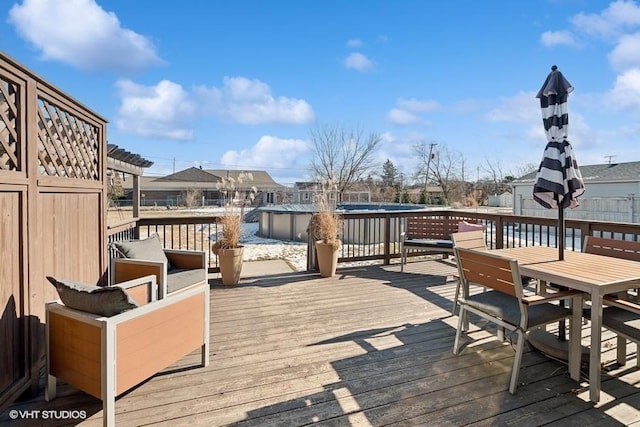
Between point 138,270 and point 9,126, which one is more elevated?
point 9,126

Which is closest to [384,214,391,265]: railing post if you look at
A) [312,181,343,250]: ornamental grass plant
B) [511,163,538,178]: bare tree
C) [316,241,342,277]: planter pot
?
[312,181,343,250]: ornamental grass plant

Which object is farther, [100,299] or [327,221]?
[327,221]

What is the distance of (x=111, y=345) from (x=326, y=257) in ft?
11.1

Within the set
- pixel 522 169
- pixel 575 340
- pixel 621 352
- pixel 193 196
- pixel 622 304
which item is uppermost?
pixel 522 169

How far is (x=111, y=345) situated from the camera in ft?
5.31

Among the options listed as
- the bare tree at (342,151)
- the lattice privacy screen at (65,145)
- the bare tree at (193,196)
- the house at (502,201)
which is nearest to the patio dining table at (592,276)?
the lattice privacy screen at (65,145)

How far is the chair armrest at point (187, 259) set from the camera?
11.3 ft

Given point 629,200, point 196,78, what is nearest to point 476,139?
point 629,200

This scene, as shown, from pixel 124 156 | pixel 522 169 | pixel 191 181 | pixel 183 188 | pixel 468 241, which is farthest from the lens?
pixel 191 181

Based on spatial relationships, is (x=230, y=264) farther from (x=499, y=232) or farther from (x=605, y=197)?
(x=605, y=197)

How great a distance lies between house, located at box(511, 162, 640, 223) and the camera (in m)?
11.0

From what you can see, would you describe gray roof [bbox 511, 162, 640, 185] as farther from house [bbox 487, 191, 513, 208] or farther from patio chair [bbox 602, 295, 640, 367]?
patio chair [bbox 602, 295, 640, 367]

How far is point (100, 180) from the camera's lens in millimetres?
3270

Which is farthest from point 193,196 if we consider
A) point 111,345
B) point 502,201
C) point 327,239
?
point 111,345
